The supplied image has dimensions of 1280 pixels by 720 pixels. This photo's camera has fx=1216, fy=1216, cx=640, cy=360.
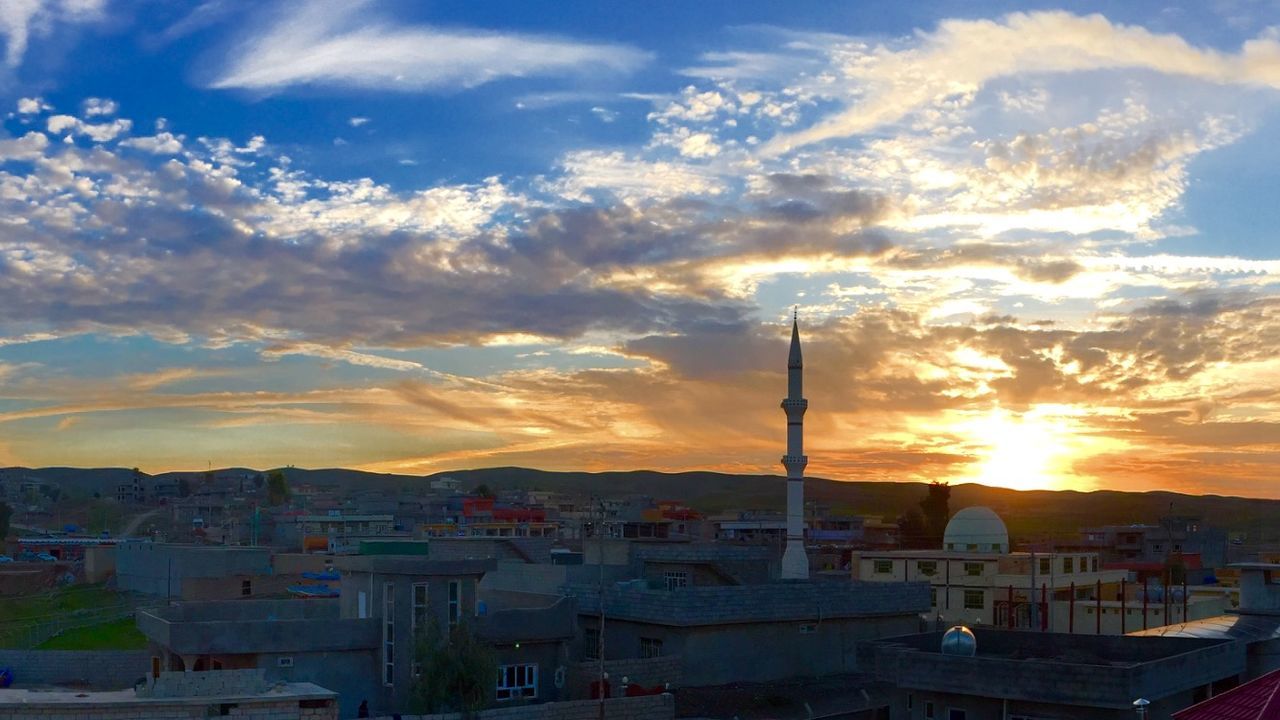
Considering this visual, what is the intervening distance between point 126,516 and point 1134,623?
449 feet

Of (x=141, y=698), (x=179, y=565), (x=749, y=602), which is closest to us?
(x=141, y=698)

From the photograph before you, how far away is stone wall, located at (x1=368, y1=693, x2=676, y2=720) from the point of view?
99.9 feet

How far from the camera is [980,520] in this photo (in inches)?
2963

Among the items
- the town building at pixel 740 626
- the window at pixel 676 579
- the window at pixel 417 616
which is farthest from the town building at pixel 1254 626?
the window at pixel 417 616

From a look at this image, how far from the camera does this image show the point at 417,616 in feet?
108

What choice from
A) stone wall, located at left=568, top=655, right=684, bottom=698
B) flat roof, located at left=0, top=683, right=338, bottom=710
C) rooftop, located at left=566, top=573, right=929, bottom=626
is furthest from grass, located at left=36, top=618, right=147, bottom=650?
stone wall, located at left=568, top=655, right=684, bottom=698

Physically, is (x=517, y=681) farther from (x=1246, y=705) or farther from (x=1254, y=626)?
(x=1246, y=705)

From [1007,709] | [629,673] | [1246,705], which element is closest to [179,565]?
[629,673]

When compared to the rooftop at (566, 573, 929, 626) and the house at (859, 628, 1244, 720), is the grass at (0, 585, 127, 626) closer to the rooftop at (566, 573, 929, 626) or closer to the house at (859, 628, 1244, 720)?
the rooftop at (566, 573, 929, 626)

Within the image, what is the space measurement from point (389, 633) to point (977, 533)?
1963 inches

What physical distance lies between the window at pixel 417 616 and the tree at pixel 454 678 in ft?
2.36

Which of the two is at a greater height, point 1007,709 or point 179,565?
point 1007,709

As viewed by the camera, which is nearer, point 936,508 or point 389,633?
point 389,633

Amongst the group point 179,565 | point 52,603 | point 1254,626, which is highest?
point 1254,626
